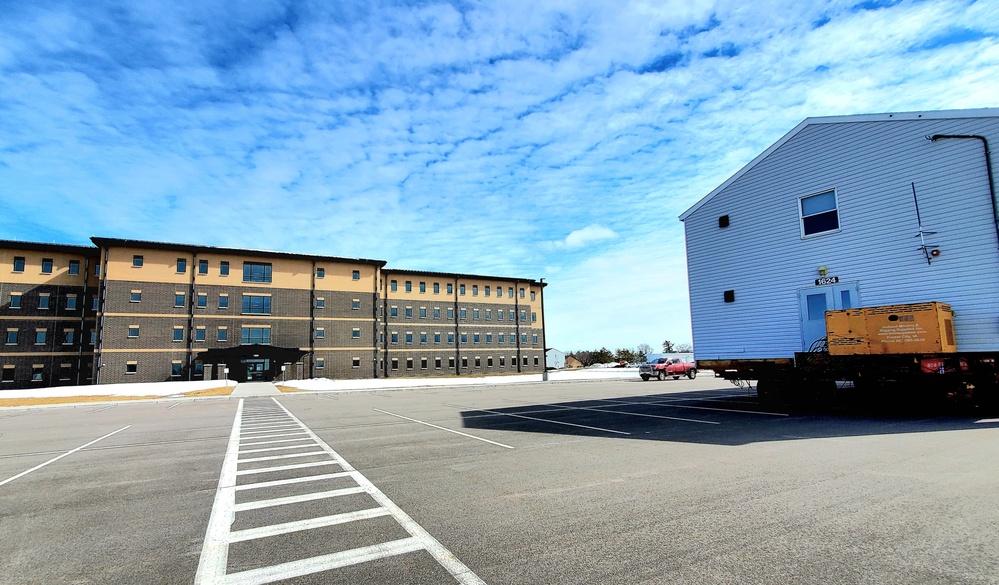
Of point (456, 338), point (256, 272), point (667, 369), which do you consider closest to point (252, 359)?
point (256, 272)

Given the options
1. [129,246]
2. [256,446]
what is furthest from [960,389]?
[129,246]

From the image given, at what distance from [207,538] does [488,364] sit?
6684 cm

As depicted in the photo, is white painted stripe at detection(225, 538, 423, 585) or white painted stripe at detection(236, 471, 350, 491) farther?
white painted stripe at detection(236, 471, 350, 491)

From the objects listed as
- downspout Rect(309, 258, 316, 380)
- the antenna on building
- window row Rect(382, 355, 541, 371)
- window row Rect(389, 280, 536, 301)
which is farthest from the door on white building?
window row Rect(389, 280, 536, 301)

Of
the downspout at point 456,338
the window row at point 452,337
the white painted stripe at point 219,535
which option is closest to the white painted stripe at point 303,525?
the white painted stripe at point 219,535

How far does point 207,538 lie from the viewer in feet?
15.9

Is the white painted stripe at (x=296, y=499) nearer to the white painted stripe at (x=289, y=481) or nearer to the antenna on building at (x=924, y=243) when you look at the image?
the white painted stripe at (x=289, y=481)

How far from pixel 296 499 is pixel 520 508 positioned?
2.85 metres

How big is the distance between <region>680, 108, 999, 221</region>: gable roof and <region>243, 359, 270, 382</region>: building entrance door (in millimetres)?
46477

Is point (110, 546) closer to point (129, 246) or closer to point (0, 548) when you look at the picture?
point (0, 548)

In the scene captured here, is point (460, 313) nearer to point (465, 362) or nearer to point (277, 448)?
point (465, 362)

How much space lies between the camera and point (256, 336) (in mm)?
52469

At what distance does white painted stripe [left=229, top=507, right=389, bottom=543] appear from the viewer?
489 centimetres

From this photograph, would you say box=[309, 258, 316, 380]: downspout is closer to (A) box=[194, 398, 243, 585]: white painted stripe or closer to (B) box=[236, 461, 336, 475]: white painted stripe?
(A) box=[194, 398, 243, 585]: white painted stripe
